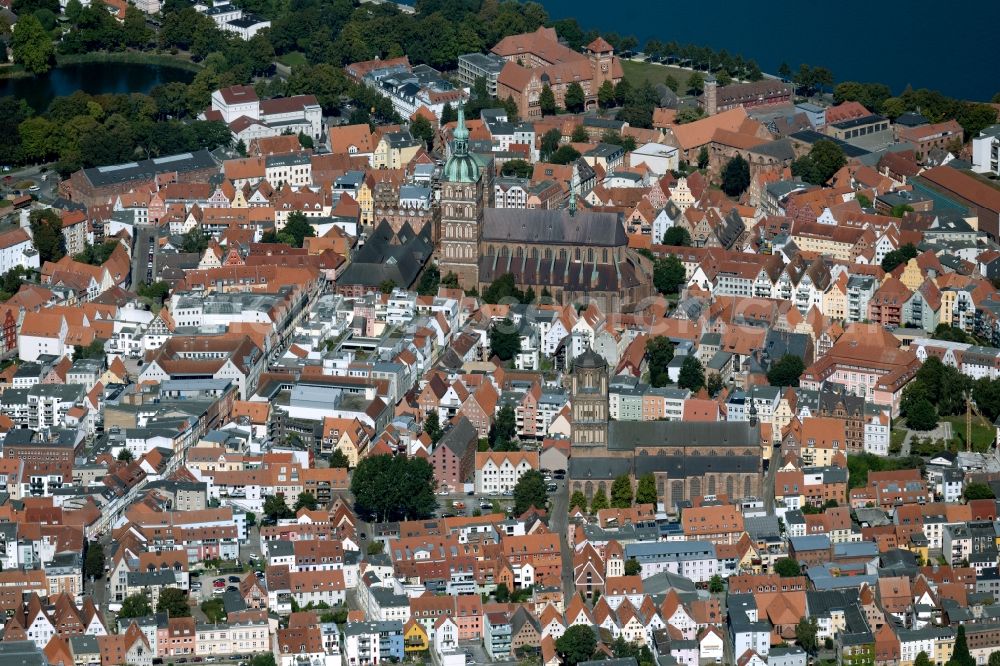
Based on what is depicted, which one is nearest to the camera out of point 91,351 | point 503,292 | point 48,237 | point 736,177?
→ point 91,351

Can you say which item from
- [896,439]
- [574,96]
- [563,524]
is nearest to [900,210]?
[896,439]

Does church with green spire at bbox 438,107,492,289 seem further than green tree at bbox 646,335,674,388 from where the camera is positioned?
Yes

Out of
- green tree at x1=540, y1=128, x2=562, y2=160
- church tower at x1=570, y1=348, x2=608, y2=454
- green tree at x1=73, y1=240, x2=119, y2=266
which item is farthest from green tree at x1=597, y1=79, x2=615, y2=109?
church tower at x1=570, y1=348, x2=608, y2=454

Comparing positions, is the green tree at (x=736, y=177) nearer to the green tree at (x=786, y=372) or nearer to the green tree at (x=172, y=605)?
the green tree at (x=786, y=372)

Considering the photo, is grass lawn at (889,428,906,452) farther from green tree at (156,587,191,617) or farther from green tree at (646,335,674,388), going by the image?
Answer: green tree at (156,587,191,617)

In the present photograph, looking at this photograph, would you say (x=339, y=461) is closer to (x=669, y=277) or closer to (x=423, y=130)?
(x=669, y=277)

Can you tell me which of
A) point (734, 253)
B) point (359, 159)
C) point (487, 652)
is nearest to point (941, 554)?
point (487, 652)

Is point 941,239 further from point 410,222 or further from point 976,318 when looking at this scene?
point 410,222
